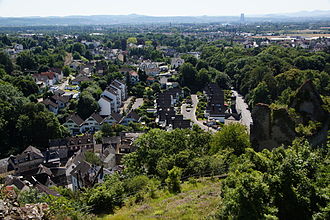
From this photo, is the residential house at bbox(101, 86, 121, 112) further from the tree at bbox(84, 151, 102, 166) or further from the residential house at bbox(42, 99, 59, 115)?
the tree at bbox(84, 151, 102, 166)

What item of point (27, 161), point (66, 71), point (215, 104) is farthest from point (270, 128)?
point (66, 71)

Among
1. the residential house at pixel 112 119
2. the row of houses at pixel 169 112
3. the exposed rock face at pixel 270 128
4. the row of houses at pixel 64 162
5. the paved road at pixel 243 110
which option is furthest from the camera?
the paved road at pixel 243 110

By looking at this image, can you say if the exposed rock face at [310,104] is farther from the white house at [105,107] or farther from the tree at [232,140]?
the white house at [105,107]

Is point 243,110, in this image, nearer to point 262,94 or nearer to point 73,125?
point 262,94

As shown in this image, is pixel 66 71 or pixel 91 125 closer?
pixel 91 125

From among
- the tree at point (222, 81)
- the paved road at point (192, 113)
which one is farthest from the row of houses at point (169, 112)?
the tree at point (222, 81)

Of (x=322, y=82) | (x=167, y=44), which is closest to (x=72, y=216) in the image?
(x=322, y=82)
